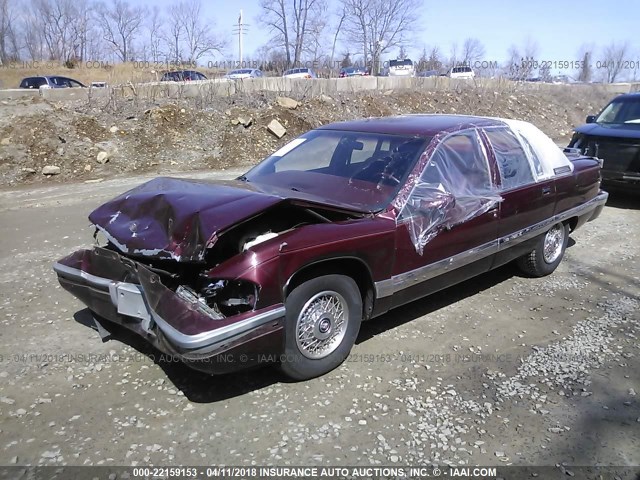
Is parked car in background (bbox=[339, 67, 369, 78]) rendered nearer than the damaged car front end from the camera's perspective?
No

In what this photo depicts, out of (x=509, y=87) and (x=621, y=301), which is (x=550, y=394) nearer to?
(x=621, y=301)

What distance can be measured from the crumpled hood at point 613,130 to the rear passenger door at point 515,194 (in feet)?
14.2

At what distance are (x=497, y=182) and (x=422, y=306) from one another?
4.21ft

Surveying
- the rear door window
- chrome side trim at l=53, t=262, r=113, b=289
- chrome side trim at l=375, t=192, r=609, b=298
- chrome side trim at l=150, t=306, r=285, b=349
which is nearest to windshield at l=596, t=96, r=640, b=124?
chrome side trim at l=375, t=192, r=609, b=298

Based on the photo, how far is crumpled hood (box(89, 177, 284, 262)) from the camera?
3.12 metres

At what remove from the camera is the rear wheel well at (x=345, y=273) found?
127 inches

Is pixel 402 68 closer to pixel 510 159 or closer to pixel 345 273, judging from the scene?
pixel 510 159

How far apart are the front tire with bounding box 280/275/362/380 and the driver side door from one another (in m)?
0.42

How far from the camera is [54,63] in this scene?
43.0 m

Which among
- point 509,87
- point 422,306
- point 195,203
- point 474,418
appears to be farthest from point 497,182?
point 509,87

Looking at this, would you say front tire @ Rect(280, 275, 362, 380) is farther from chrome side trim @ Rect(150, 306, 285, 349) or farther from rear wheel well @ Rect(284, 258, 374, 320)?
chrome side trim @ Rect(150, 306, 285, 349)

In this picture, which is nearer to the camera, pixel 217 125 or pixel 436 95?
pixel 217 125

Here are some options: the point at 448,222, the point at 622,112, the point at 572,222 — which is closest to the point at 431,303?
the point at 448,222

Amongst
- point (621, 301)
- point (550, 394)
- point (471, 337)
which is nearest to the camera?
point (550, 394)
